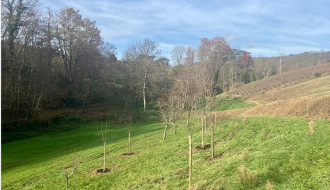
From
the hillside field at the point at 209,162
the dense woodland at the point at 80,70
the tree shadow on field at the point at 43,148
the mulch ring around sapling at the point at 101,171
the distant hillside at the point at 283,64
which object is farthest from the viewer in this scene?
the distant hillside at the point at 283,64

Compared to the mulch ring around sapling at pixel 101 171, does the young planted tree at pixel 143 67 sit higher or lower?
higher

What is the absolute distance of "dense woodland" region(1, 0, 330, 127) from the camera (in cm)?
3716

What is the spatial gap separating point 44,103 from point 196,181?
39864 millimetres

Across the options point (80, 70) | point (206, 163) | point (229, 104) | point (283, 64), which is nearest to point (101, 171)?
point (206, 163)

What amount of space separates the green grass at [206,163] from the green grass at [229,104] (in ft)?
71.6

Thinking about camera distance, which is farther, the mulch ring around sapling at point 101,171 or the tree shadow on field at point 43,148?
the tree shadow on field at point 43,148

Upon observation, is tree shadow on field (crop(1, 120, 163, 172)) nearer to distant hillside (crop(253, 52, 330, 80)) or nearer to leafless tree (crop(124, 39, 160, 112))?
leafless tree (crop(124, 39, 160, 112))

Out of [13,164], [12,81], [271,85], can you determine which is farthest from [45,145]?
[271,85]

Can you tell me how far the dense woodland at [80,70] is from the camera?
37156mm

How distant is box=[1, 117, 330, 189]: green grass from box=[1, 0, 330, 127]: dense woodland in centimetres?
1159

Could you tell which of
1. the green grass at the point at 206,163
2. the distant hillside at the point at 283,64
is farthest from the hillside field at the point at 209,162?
the distant hillside at the point at 283,64

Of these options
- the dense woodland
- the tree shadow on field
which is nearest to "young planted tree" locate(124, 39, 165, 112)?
the dense woodland

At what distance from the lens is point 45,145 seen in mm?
26281

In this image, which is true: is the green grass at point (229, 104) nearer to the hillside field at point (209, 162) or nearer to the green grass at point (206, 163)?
the hillside field at point (209, 162)
